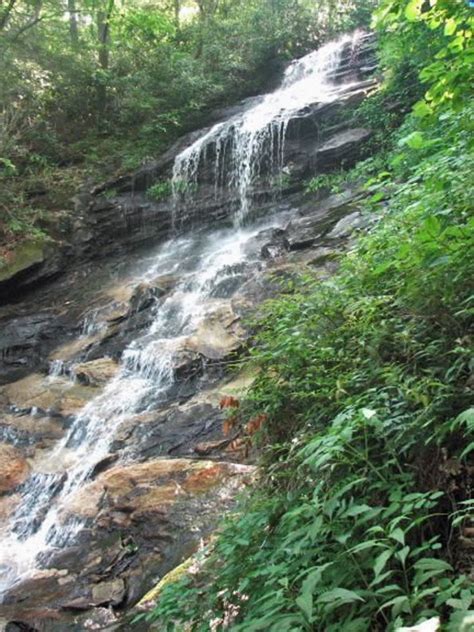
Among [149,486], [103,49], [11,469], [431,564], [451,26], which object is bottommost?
[11,469]


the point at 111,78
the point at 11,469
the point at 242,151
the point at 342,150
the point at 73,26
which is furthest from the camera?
the point at 73,26

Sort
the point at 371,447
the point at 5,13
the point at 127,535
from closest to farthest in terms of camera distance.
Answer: the point at 371,447 → the point at 127,535 → the point at 5,13

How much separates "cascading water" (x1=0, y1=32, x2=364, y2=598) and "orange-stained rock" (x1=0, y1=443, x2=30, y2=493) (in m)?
0.16

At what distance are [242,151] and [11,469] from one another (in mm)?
10028

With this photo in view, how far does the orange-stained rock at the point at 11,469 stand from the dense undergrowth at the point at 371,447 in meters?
4.73

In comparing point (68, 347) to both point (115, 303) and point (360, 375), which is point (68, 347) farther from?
point (360, 375)

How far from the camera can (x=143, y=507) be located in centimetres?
518

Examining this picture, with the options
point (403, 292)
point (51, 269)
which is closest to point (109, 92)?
point (51, 269)

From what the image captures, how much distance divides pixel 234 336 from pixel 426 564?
21.0ft

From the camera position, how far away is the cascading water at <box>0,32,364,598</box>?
19.4 feet

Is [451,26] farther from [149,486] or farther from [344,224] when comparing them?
[344,224]

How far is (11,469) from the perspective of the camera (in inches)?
267

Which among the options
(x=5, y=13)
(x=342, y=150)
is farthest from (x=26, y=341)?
(x=5, y=13)

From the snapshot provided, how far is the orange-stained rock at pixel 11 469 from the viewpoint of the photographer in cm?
661
